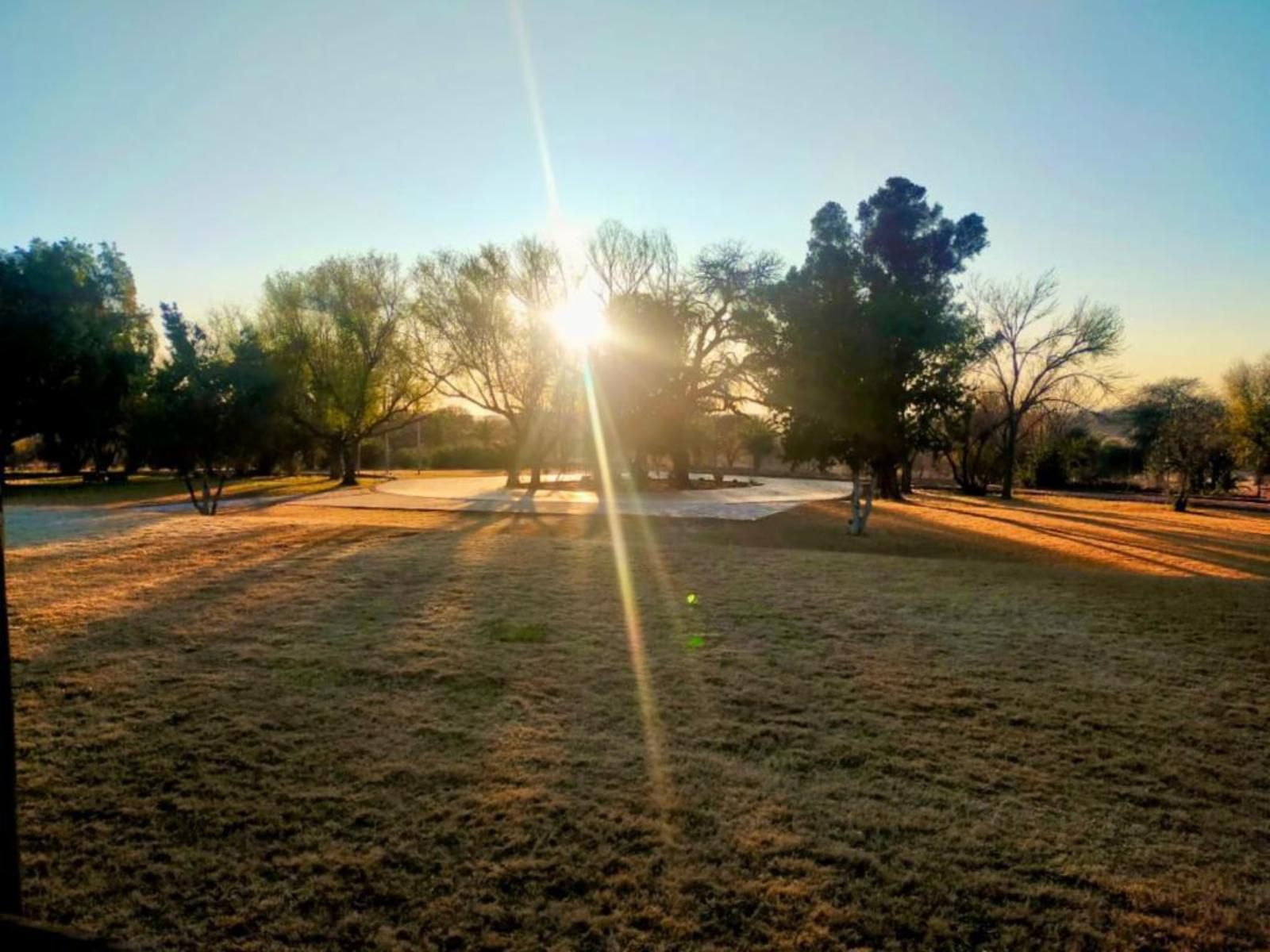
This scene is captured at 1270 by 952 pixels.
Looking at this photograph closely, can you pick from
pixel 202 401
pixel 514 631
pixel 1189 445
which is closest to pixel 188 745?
pixel 514 631

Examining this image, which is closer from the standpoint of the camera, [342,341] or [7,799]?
[7,799]

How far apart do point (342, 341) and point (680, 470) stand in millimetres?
17006

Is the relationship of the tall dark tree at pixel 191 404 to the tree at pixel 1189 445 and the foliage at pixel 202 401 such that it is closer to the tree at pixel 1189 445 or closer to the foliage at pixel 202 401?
the foliage at pixel 202 401

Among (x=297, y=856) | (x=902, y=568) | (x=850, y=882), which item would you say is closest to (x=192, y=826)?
(x=297, y=856)

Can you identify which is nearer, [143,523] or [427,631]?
[427,631]

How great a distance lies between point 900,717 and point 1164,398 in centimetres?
5436

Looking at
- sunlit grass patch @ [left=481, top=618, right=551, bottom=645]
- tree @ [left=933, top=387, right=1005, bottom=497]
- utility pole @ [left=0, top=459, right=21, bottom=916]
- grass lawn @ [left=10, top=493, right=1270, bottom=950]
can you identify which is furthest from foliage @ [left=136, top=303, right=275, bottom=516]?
tree @ [left=933, top=387, right=1005, bottom=497]

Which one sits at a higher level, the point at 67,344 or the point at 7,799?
the point at 67,344

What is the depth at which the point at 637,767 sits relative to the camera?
3623 millimetres

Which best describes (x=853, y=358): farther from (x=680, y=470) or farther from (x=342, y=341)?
(x=342, y=341)

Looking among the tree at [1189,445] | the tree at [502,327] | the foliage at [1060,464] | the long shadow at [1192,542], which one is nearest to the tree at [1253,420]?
the tree at [1189,445]

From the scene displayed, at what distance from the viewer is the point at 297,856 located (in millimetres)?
2826

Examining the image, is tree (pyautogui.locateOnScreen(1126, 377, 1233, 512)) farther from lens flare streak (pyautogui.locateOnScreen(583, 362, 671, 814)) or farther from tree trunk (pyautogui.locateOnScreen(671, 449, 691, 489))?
lens flare streak (pyautogui.locateOnScreen(583, 362, 671, 814))

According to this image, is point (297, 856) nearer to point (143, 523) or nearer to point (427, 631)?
point (427, 631)
